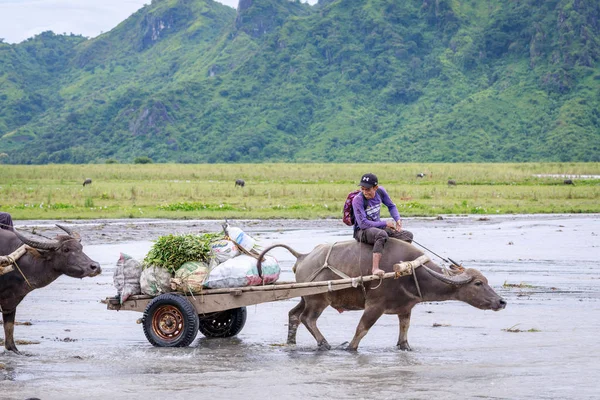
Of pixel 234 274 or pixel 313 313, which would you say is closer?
pixel 234 274

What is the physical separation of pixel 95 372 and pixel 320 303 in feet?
9.46

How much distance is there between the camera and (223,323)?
12.5 metres

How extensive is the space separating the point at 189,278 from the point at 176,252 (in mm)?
394

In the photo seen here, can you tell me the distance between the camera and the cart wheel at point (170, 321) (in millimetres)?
11188

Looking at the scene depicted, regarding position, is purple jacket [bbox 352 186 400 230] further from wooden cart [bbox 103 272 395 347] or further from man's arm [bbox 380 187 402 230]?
wooden cart [bbox 103 272 395 347]

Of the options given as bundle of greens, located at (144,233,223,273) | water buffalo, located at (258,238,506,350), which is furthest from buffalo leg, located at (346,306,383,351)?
bundle of greens, located at (144,233,223,273)

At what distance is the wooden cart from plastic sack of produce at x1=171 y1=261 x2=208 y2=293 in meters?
0.09

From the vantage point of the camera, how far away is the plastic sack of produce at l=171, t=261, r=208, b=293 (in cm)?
1130

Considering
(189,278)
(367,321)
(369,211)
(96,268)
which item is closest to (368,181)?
(369,211)

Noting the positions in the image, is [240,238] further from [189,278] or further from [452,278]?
[452,278]

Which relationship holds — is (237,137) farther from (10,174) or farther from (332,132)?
(10,174)

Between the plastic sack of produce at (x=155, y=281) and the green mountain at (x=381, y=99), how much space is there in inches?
4718

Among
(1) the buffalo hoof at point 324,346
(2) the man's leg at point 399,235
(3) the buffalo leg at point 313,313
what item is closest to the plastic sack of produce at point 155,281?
(3) the buffalo leg at point 313,313

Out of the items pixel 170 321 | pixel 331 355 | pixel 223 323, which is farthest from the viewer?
pixel 223 323
